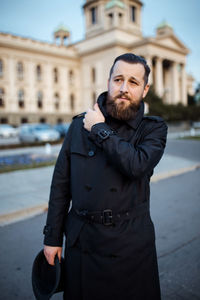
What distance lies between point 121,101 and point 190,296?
2.25 metres

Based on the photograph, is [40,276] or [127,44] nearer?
[40,276]

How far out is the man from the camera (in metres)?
1.65

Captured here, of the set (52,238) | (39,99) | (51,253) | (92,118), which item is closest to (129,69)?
(92,118)

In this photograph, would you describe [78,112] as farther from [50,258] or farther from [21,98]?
[50,258]

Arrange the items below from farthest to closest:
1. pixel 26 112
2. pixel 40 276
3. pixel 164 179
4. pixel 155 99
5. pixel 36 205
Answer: pixel 26 112 < pixel 155 99 < pixel 164 179 < pixel 36 205 < pixel 40 276

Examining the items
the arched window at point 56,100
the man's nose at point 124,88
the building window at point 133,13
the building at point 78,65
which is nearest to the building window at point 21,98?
the building at point 78,65

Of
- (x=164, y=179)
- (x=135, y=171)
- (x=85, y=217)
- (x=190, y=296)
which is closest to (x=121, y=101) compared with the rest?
(x=135, y=171)

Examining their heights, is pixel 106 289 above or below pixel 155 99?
below

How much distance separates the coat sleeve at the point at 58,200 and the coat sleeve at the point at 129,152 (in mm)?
333

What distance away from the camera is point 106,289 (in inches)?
68.2

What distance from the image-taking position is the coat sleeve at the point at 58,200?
1859 mm

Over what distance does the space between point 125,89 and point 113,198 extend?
68 centimetres

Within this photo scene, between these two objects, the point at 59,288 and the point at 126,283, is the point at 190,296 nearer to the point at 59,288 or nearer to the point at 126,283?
the point at 126,283

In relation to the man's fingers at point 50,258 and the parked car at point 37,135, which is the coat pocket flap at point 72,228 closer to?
the man's fingers at point 50,258
